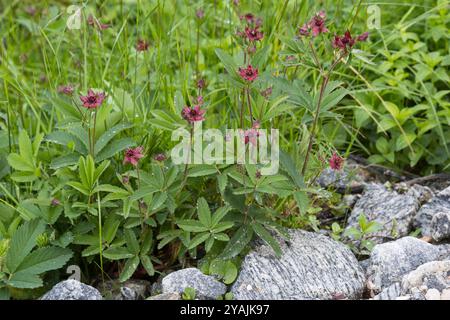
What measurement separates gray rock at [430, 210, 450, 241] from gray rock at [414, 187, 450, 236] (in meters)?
0.06

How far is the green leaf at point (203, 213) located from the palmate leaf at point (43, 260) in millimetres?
403

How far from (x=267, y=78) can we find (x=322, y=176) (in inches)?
31.0

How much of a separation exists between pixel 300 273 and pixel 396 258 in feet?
0.98

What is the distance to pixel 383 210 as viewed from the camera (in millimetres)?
2609

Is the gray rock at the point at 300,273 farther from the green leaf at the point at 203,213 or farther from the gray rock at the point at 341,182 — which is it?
the gray rock at the point at 341,182

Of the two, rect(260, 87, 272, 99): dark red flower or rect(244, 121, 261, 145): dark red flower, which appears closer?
rect(244, 121, 261, 145): dark red flower

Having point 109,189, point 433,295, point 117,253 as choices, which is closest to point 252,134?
point 109,189

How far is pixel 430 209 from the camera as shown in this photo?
255 centimetres

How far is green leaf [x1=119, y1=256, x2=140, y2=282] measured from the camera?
2.20 metres

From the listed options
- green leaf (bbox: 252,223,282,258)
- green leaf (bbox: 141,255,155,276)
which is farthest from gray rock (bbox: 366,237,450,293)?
green leaf (bbox: 141,255,155,276)

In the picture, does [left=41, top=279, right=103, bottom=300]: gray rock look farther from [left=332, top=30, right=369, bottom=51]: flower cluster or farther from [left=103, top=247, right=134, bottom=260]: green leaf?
[left=332, top=30, right=369, bottom=51]: flower cluster

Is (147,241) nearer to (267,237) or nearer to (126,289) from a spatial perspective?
(126,289)
